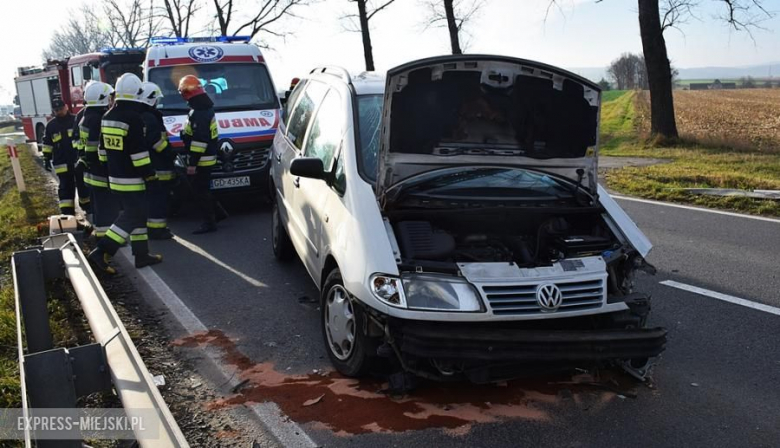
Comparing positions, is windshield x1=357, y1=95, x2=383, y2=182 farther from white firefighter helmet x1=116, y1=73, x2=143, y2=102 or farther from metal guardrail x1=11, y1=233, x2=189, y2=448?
white firefighter helmet x1=116, y1=73, x2=143, y2=102

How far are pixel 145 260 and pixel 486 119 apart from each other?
4.33 metres

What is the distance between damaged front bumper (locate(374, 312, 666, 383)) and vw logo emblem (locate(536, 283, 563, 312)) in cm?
14

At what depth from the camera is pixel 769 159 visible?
13.7m

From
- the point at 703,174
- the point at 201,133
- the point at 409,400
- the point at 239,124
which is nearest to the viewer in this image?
the point at 409,400

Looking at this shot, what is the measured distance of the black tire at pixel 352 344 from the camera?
12.8 feet

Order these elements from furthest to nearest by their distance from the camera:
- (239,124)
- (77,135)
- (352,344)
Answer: (239,124)
(77,135)
(352,344)

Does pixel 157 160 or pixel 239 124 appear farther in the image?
pixel 239 124

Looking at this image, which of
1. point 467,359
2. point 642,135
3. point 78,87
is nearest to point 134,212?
point 467,359

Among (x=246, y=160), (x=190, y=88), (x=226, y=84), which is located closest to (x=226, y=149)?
(x=246, y=160)

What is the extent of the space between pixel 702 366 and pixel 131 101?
5681 millimetres

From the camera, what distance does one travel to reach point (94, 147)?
25.1 ft

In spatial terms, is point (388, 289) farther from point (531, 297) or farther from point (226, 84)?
point (226, 84)

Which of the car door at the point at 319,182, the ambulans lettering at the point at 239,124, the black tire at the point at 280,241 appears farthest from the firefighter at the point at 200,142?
the car door at the point at 319,182

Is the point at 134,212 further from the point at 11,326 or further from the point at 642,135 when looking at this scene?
the point at 642,135
